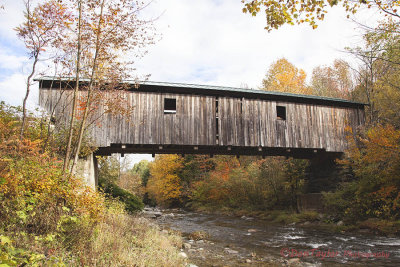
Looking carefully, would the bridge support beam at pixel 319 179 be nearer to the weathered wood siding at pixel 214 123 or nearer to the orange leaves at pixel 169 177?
the weathered wood siding at pixel 214 123

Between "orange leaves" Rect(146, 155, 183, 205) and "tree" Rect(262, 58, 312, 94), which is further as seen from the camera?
"orange leaves" Rect(146, 155, 183, 205)

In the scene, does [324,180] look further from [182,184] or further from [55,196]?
[182,184]

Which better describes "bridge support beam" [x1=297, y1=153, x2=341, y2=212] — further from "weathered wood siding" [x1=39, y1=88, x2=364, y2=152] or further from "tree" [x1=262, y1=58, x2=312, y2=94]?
"tree" [x1=262, y1=58, x2=312, y2=94]

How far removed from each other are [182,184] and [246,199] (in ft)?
29.9

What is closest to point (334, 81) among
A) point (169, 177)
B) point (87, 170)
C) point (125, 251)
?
point (169, 177)

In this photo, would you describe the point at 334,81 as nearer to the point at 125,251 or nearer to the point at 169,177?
the point at 169,177

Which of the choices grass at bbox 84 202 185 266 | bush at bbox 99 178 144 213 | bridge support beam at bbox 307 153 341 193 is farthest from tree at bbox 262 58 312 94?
grass at bbox 84 202 185 266

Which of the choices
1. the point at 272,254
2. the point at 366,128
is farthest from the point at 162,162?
the point at 272,254

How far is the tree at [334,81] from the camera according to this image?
73.2 feet

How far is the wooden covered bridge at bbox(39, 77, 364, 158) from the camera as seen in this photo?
1024 cm

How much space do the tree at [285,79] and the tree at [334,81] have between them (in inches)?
45.1

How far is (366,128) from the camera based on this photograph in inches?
500

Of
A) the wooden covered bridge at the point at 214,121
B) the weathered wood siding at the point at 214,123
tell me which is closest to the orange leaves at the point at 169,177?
the wooden covered bridge at the point at 214,121

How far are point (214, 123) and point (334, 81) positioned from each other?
18.0 meters
